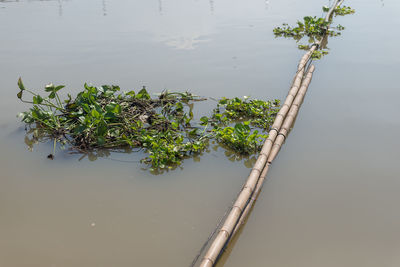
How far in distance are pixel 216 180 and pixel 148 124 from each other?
1.24 meters

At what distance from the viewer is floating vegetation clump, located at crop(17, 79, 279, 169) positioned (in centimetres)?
352

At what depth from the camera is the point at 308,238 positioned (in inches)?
101

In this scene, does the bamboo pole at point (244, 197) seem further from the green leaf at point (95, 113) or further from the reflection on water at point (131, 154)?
the green leaf at point (95, 113)

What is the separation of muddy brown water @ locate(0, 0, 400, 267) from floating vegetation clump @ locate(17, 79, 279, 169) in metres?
0.18

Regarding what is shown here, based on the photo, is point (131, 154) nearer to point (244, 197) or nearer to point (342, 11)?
point (244, 197)

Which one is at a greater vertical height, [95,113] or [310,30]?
[310,30]

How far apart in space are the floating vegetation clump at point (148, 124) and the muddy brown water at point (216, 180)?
0.18m

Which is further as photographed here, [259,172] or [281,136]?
[281,136]

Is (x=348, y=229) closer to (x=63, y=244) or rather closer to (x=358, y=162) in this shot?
(x=358, y=162)

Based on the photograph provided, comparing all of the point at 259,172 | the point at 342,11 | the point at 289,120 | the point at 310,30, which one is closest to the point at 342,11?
the point at 342,11

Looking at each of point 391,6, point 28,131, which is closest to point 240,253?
point 28,131

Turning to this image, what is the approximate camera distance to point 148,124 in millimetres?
4059

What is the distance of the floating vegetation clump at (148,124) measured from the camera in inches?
139

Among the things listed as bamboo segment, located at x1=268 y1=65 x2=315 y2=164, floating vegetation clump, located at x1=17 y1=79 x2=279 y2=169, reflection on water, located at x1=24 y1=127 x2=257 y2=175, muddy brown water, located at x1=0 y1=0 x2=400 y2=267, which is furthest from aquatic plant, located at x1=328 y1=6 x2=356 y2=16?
reflection on water, located at x1=24 y1=127 x2=257 y2=175
